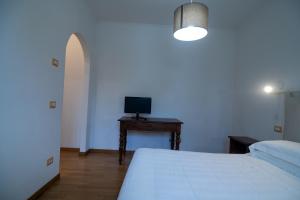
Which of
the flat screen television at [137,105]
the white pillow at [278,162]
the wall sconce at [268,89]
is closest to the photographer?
the white pillow at [278,162]

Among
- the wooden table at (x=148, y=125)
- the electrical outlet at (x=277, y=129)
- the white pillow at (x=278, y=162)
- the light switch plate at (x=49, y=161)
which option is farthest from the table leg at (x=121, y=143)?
the electrical outlet at (x=277, y=129)

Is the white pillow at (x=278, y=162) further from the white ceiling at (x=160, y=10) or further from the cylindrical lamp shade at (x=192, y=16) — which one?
the white ceiling at (x=160, y=10)

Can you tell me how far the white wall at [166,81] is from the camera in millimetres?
4129

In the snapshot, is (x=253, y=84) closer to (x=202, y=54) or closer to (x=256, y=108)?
(x=256, y=108)

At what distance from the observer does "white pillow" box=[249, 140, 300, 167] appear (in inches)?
58.7

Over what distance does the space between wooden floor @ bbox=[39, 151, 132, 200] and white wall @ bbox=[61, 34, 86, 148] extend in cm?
38

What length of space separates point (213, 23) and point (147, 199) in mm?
3931

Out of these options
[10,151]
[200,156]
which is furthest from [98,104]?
[200,156]

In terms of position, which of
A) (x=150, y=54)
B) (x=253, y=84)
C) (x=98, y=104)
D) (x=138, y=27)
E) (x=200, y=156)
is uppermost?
(x=138, y=27)

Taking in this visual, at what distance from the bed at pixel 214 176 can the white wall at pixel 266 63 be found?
1245mm

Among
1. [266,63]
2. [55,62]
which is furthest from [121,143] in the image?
[266,63]

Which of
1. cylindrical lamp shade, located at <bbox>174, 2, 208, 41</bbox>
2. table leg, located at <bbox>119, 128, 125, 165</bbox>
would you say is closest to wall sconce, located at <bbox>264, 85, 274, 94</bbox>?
cylindrical lamp shade, located at <bbox>174, 2, 208, 41</bbox>

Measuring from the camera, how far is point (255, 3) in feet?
11.0

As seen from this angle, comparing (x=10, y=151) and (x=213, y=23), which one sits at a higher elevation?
(x=213, y=23)
